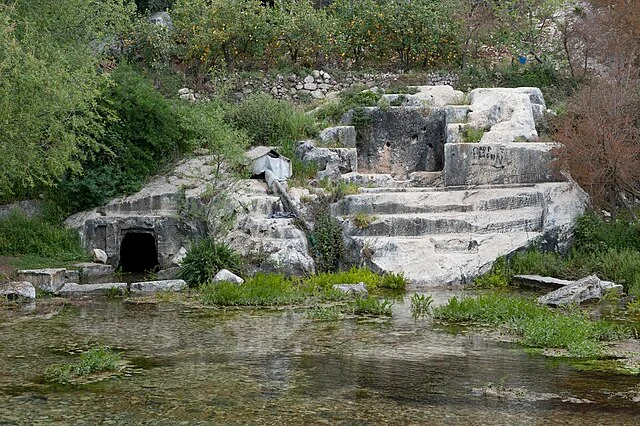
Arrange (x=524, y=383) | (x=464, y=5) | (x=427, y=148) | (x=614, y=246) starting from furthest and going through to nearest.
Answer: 1. (x=464, y=5)
2. (x=427, y=148)
3. (x=614, y=246)
4. (x=524, y=383)

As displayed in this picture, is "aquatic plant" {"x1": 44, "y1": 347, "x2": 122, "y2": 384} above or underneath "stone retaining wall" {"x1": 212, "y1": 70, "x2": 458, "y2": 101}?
underneath

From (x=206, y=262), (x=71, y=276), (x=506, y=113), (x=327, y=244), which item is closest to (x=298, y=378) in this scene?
(x=206, y=262)

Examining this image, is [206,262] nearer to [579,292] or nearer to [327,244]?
[327,244]

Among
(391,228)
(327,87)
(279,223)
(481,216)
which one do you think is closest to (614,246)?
(481,216)

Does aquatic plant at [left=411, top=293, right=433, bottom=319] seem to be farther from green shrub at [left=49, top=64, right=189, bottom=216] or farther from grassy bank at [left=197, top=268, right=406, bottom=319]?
green shrub at [left=49, top=64, right=189, bottom=216]

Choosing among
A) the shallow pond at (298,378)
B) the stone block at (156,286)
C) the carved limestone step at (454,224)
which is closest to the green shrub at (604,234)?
the carved limestone step at (454,224)

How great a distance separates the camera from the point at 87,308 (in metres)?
17.3

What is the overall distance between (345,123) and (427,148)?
8.60 feet

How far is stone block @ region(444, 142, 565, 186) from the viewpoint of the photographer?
23.7 meters

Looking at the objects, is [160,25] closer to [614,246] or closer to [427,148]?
[427,148]

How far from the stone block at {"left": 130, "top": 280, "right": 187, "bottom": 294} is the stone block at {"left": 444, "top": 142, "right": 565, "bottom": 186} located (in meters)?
8.26

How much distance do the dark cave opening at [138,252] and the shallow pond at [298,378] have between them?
31.4 feet

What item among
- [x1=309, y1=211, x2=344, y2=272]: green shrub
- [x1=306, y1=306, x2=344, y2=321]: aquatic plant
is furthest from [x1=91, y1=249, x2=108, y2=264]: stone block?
[x1=306, y1=306, x2=344, y2=321]: aquatic plant

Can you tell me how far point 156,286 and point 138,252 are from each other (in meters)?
6.62
